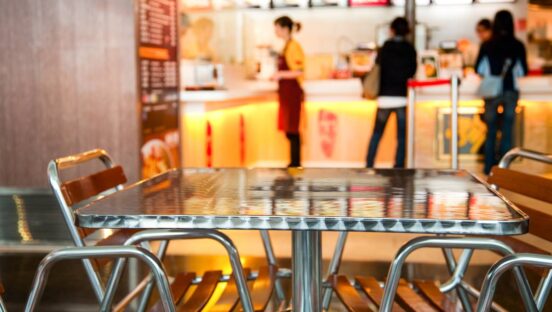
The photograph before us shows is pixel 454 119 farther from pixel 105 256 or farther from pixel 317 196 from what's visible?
pixel 105 256

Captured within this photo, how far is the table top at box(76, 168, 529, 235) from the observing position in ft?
5.87

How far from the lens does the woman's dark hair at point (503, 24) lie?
282 inches

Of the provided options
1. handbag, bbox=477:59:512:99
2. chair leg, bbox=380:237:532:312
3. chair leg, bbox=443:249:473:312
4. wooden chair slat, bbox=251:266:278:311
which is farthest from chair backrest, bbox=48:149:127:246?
handbag, bbox=477:59:512:99

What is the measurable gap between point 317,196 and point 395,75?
504cm

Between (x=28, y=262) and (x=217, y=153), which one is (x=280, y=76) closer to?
(x=217, y=153)

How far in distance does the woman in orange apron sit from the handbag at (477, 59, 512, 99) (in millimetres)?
1668

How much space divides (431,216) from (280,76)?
5649mm

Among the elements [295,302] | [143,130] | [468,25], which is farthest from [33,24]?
[468,25]

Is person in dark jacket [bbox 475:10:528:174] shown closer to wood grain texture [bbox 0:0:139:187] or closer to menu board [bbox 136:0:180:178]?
menu board [bbox 136:0:180:178]

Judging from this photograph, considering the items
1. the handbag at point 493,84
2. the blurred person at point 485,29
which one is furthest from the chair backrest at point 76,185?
the blurred person at point 485,29

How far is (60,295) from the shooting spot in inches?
157

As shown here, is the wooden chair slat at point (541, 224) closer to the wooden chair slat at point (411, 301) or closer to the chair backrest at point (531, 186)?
the chair backrest at point (531, 186)

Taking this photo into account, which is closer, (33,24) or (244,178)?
(244,178)

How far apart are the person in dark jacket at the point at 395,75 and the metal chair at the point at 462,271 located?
413cm
